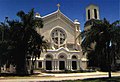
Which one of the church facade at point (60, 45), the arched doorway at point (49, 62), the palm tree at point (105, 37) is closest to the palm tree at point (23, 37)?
the palm tree at point (105, 37)

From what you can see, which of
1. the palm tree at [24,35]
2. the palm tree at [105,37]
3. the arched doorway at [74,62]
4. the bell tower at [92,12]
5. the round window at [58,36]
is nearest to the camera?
the palm tree at [105,37]

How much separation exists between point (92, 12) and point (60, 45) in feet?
54.9

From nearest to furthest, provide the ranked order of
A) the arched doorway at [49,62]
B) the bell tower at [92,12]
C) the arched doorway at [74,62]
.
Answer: the arched doorway at [49,62] → the arched doorway at [74,62] → the bell tower at [92,12]

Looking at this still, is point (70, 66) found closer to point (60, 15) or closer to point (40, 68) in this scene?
point (40, 68)

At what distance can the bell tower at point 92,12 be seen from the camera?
2803 inches

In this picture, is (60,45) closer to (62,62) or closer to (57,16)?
(62,62)

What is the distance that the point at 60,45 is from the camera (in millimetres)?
63062

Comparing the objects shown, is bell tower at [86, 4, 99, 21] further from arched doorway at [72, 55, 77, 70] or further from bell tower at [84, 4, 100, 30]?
arched doorway at [72, 55, 77, 70]

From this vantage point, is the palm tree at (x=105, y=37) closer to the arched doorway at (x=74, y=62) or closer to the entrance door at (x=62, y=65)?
the entrance door at (x=62, y=65)

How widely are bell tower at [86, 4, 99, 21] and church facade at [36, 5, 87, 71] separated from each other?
253 inches

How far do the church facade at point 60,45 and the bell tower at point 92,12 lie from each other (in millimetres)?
6418

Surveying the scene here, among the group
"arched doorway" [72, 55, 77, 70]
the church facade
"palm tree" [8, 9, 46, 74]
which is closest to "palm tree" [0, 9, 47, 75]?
"palm tree" [8, 9, 46, 74]

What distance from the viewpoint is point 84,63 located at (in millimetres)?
64000

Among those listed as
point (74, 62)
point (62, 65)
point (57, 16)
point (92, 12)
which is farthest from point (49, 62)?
→ point (92, 12)
